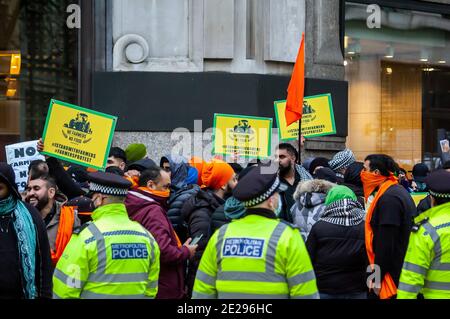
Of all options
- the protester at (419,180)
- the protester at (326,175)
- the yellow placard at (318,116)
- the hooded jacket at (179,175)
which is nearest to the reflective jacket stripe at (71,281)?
the hooded jacket at (179,175)

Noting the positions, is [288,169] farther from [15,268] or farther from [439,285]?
[15,268]

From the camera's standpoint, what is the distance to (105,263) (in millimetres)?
6094

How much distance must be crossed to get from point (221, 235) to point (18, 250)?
4.74 ft

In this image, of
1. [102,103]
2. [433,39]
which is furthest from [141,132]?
[433,39]

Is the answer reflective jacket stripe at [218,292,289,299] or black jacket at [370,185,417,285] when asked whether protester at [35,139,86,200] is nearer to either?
black jacket at [370,185,417,285]

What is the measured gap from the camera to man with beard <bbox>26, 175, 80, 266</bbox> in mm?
7980

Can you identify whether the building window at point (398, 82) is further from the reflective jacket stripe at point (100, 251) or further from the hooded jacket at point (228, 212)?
the reflective jacket stripe at point (100, 251)

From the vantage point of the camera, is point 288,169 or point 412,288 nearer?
point 412,288

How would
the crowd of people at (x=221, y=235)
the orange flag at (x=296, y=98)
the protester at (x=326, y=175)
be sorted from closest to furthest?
1. the crowd of people at (x=221, y=235)
2. the protester at (x=326, y=175)
3. the orange flag at (x=296, y=98)

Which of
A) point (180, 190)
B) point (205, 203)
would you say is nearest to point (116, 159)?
point (180, 190)

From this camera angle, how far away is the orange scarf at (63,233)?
7930 mm

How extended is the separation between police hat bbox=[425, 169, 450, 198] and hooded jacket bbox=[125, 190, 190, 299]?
1877 millimetres

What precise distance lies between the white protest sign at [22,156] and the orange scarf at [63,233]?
6.39 feet

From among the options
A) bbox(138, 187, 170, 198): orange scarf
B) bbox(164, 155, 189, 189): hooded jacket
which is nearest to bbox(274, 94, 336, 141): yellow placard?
bbox(164, 155, 189, 189): hooded jacket
